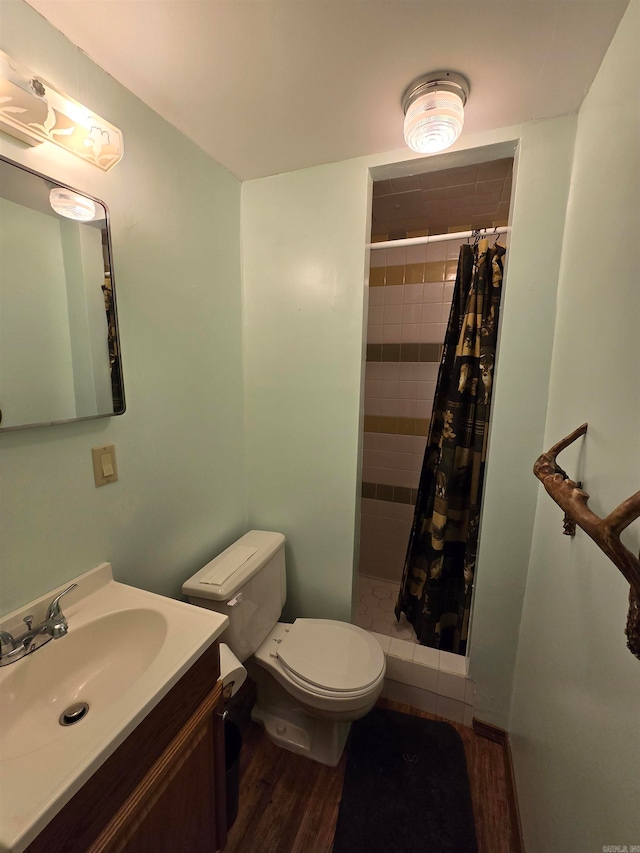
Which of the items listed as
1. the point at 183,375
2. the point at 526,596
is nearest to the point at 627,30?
the point at 183,375

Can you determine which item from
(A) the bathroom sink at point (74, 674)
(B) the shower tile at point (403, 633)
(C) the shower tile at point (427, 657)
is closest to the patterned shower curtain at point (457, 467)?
(B) the shower tile at point (403, 633)

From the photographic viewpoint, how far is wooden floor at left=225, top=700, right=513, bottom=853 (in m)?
1.14

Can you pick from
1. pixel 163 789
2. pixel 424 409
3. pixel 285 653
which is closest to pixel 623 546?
pixel 163 789

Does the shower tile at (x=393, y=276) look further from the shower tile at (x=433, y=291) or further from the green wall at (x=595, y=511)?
the green wall at (x=595, y=511)

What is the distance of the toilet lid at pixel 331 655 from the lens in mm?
1219

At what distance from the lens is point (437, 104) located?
3.12 feet

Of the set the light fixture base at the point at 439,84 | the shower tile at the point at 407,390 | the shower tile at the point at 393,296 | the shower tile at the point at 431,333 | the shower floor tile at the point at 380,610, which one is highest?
the light fixture base at the point at 439,84

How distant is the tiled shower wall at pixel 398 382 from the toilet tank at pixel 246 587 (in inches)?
40.0

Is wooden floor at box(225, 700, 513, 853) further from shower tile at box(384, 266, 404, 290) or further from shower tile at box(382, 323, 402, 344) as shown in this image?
shower tile at box(384, 266, 404, 290)

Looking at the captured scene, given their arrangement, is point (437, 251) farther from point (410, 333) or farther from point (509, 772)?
point (509, 772)

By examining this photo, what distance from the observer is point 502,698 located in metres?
1.42

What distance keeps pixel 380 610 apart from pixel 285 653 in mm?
919

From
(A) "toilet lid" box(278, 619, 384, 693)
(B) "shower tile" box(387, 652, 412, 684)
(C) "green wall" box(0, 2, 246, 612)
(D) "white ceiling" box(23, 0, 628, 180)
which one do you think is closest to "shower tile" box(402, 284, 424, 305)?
(D) "white ceiling" box(23, 0, 628, 180)

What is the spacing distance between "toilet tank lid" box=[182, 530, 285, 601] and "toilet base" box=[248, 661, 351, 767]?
0.46 metres
